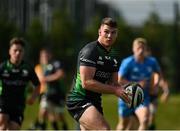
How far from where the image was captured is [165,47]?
35.2m

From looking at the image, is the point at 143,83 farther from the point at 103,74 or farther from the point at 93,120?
the point at 93,120

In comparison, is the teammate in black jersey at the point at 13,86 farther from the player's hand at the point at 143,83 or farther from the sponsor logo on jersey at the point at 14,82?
the player's hand at the point at 143,83

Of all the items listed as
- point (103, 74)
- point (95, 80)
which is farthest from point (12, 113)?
point (95, 80)

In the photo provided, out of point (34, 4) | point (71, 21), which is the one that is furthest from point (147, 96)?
point (34, 4)

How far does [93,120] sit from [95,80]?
1.79ft

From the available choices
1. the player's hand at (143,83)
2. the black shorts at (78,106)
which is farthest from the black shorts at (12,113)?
the player's hand at (143,83)

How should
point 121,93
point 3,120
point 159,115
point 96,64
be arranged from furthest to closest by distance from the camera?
point 159,115 → point 3,120 → point 96,64 → point 121,93

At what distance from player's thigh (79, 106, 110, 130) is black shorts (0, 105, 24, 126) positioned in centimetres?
296

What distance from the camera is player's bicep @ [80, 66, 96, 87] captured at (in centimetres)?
957

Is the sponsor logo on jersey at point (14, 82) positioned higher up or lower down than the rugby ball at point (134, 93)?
lower down

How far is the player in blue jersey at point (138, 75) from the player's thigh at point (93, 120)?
5137mm

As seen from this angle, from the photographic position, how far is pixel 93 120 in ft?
31.6

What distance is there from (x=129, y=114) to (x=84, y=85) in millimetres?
6121

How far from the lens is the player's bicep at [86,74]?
9570 millimetres
